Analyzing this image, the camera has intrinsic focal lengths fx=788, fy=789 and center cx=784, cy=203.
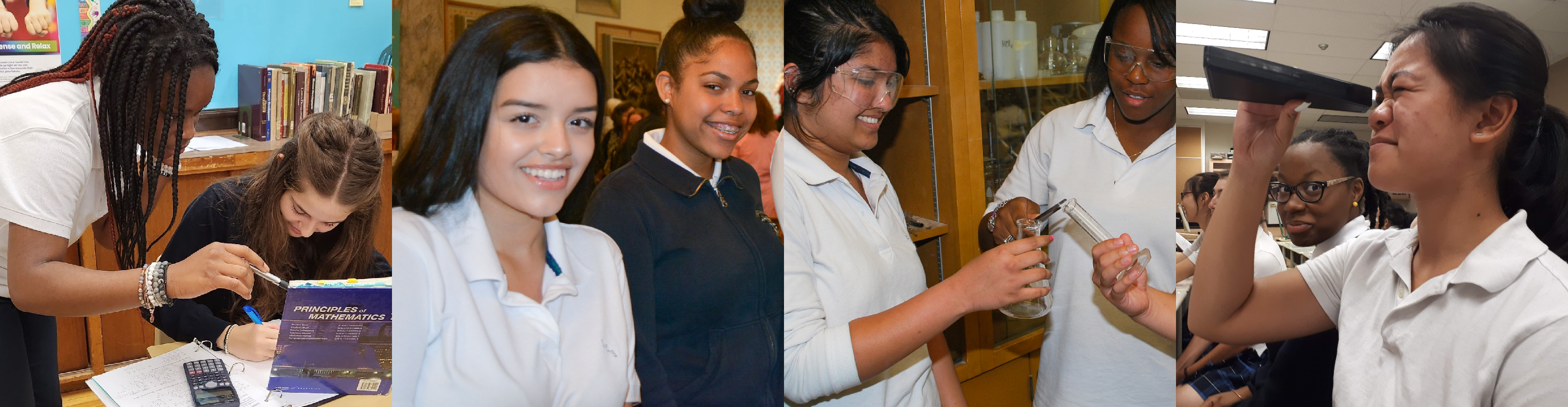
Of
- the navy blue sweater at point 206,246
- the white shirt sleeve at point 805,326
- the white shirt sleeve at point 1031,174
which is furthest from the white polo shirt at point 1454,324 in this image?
the navy blue sweater at point 206,246

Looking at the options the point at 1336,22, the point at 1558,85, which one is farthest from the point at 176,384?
the point at 1558,85

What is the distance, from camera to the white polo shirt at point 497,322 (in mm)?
787

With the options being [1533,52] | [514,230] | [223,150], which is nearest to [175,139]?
[223,150]

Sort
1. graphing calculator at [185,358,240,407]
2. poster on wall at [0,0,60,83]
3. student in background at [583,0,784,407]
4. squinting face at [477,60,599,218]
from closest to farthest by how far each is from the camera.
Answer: squinting face at [477,60,599,218], student in background at [583,0,784,407], graphing calculator at [185,358,240,407], poster on wall at [0,0,60,83]

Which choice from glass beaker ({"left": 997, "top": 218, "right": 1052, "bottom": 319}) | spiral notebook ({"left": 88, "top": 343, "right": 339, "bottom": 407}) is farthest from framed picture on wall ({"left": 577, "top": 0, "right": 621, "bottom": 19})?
spiral notebook ({"left": 88, "top": 343, "right": 339, "bottom": 407})

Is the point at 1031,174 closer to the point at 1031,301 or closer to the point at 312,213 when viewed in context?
the point at 1031,301

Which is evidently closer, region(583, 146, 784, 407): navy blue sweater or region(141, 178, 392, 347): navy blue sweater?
region(583, 146, 784, 407): navy blue sweater

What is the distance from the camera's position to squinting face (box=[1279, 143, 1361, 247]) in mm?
1168

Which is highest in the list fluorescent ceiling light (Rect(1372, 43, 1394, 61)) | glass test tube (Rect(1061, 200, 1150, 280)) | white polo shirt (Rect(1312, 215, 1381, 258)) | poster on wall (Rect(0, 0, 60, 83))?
poster on wall (Rect(0, 0, 60, 83))

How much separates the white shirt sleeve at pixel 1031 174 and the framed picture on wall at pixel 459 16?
665 millimetres

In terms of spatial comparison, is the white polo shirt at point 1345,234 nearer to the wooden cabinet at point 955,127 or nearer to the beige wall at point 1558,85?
the beige wall at point 1558,85

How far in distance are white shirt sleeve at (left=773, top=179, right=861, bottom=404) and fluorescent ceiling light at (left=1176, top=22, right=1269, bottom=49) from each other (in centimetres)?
70

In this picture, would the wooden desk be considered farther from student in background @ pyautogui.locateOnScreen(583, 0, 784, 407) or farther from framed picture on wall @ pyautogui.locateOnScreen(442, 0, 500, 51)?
framed picture on wall @ pyautogui.locateOnScreen(442, 0, 500, 51)

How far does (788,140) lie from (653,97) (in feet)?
0.66
